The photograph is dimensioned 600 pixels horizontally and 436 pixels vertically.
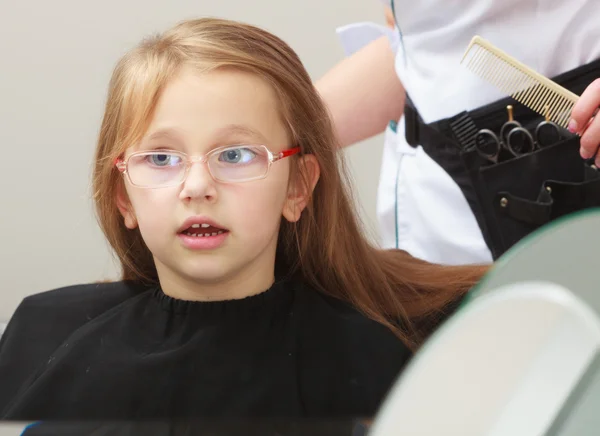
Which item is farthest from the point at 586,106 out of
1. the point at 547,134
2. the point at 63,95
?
the point at 63,95

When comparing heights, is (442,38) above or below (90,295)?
above

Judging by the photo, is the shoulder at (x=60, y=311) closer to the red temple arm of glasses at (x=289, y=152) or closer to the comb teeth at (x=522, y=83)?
the red temple arm of glasses at (x=289, y=152)

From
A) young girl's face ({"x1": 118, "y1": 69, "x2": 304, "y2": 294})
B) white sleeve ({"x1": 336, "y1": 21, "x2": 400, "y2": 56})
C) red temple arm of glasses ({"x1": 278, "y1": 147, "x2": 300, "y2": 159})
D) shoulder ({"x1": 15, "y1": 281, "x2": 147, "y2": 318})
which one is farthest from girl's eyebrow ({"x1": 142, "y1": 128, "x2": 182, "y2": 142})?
white sleeve ({"x1": 336, "y1": 21, "x2": 400, "y2": 56})

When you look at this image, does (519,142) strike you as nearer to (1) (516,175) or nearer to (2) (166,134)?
(1) (516,175)

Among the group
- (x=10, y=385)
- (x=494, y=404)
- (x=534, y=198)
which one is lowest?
(x=10, y=385)

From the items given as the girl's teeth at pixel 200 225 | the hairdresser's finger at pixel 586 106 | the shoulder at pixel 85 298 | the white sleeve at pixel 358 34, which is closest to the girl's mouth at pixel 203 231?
the girl's teeth at pixel 200 225

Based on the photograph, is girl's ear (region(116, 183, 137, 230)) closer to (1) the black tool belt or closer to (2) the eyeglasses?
(2) the eyeglasses

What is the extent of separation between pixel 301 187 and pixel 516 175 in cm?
24

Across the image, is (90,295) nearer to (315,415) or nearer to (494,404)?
(315,415)

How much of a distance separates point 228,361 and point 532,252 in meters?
0.53

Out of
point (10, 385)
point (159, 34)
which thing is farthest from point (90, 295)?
point (159, 34)

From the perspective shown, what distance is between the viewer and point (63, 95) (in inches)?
58.1

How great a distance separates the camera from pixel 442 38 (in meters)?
0.94

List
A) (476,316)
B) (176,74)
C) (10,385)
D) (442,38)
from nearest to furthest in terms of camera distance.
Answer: (476,316) < (176,74) < (10,385) < (442,38)
